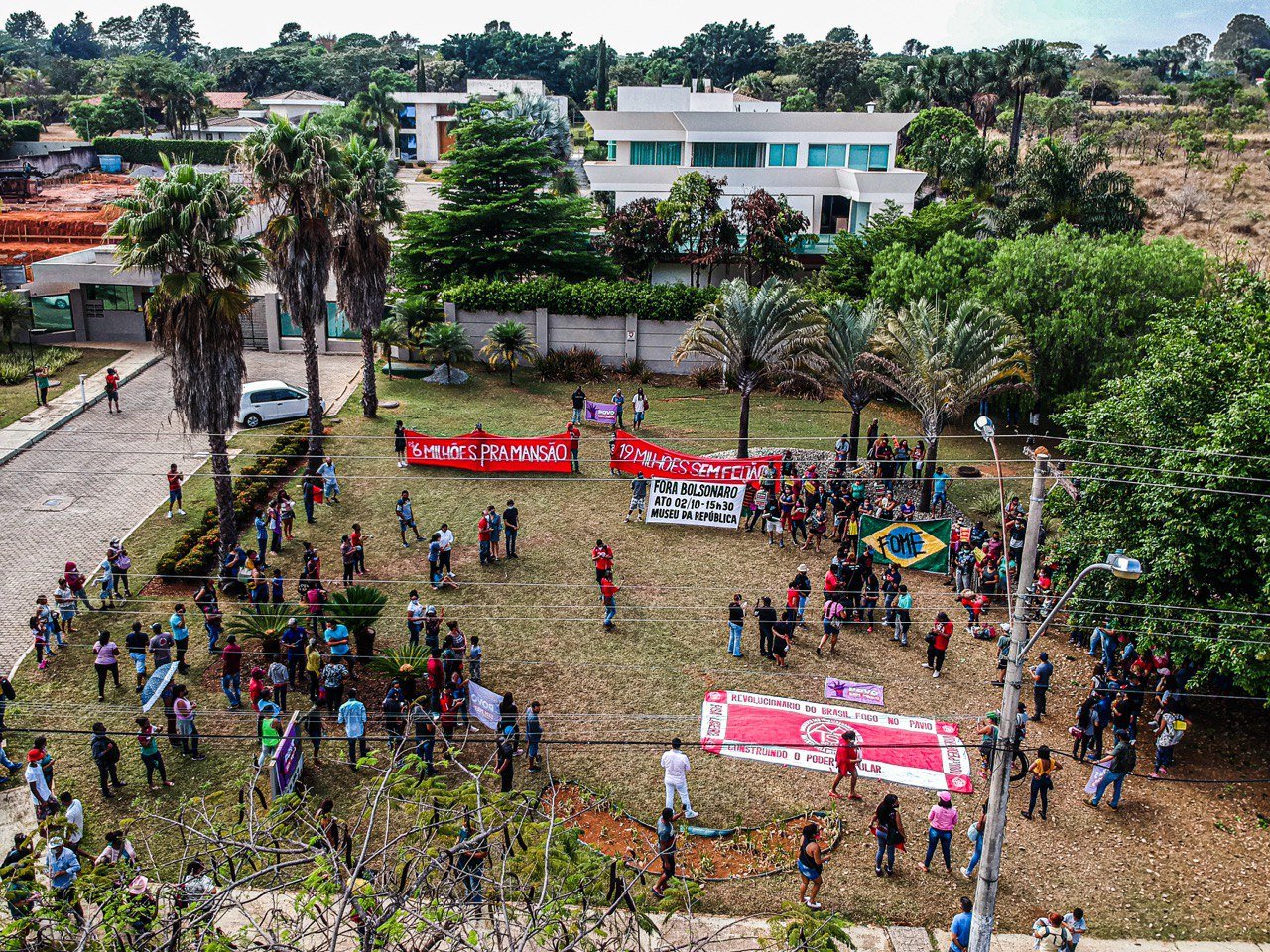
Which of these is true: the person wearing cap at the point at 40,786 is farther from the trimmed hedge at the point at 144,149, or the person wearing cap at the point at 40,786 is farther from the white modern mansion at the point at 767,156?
the trimmed hedge at the point at 144,149

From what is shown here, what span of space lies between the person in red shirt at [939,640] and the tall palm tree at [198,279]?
1590 centimetres

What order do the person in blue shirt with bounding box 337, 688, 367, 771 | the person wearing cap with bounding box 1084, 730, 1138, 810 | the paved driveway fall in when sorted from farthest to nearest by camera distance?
1. the paved driveway
2. the person in blue shirt with bounding box 337, 688, 367, 771
3. the person wearing cap with bounding box 1084, 730, 1138, 810

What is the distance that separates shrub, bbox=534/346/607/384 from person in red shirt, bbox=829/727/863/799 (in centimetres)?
2436

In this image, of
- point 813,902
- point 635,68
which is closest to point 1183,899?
point 813,902

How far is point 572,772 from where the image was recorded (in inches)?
749

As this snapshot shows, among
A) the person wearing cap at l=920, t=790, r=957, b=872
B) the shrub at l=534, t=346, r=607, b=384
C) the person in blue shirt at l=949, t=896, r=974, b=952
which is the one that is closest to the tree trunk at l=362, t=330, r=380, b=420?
the shrub at l=534, t=346, r=607, b=384

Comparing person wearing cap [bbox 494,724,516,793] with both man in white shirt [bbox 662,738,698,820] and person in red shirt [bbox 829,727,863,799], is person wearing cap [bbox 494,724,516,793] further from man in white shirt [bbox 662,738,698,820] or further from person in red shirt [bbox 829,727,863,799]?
person in red shirt [bbox 829,727,863,799]

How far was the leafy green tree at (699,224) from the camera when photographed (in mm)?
45406

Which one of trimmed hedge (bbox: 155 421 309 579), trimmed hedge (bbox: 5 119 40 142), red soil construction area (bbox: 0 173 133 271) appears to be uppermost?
trimmed hedge (bbox: 5 119 40 142)

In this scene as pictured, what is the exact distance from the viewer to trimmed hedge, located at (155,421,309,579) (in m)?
25.0

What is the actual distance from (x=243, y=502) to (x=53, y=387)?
1373cm

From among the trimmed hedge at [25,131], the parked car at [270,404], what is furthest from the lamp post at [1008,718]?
the trimmed hedge at [25,131]

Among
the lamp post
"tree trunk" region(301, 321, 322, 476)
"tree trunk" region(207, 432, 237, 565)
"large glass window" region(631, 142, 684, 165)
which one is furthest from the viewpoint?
"large glass window" region(631, 142, 684, 165)

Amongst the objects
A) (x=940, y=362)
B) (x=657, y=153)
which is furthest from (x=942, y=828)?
(x=657, y=153)
